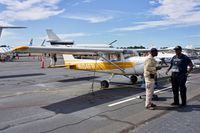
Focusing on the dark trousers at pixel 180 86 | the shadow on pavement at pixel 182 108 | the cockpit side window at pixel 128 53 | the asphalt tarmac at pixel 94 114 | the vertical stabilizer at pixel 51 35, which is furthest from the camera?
the vertical stabilizer at pixel 51 35

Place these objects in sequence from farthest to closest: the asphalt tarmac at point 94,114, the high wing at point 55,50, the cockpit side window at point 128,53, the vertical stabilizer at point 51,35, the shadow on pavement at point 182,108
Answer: the vertical stabilizer at point 51,35
the cockpit side window at point 128,53
the high wing at point 55,50
the shadow on pavement at point 182,108
the asphalt tarmac at point 94,114

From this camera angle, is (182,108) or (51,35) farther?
(51,35)

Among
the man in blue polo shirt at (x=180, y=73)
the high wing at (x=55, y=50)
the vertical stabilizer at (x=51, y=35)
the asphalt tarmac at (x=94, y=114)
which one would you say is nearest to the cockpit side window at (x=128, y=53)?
the high wing at (x=55, y=50)

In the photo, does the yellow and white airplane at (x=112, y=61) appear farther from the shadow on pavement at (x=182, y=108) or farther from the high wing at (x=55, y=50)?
the shadow on pavement at (x=182, y=108)

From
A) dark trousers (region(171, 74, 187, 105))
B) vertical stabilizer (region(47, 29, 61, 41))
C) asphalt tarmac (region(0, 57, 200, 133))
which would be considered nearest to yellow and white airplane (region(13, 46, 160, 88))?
asphalt tarmac (region(0, 57, 200, 133))

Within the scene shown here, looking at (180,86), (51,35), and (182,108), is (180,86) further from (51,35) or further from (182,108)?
(51,35)

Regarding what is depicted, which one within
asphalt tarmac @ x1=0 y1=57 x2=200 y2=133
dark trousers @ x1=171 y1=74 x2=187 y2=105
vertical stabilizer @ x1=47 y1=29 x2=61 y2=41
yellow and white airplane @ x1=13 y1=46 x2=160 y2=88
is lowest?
asphalt tarmac @ x1=0 y1=57 x2=200 y2=133

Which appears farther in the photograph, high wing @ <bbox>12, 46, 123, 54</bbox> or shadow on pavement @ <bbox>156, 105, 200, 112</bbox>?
high wing @ <bbox>12, 46, 123, 54</bbox>

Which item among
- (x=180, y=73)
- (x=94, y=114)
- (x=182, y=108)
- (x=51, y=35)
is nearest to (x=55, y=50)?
(x=94, y=114)

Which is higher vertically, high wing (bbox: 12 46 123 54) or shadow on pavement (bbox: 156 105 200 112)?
high wing (bbox: 12 46 123 54)

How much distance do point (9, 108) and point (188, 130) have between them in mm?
5294

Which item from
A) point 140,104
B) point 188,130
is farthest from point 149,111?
point 188,130

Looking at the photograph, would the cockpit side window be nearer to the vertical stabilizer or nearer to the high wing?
the high wing

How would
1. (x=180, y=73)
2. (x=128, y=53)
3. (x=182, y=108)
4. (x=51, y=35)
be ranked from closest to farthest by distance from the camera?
(x=182, y=108), (x=180, y=73), (x=128, y=53), (x=51, y=35)
